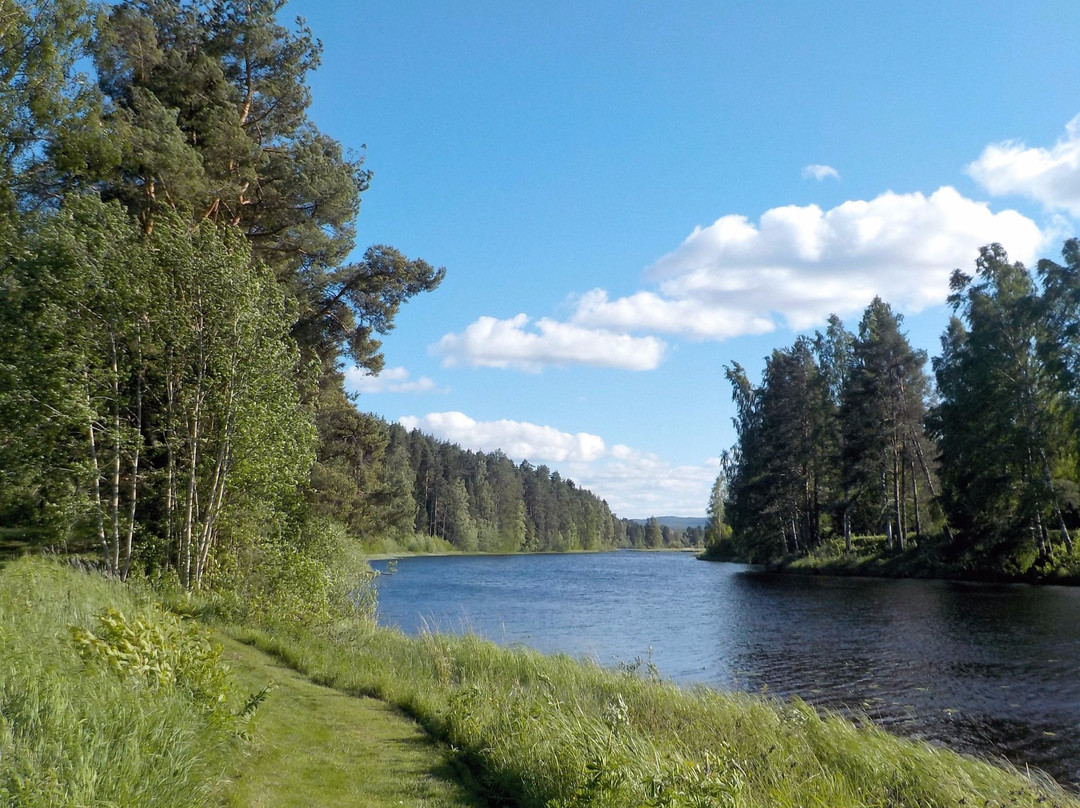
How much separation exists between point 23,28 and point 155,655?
576 inches

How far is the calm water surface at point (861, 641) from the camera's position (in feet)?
44.2

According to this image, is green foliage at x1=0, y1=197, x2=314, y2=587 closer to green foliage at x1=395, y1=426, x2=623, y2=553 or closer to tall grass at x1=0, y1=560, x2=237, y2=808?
tall grass at x1=0, y1=560, x2=237, y2=808

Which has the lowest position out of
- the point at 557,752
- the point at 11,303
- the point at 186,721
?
the point at 557,752

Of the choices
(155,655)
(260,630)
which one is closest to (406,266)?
(260,630)

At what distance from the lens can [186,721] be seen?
5.56m

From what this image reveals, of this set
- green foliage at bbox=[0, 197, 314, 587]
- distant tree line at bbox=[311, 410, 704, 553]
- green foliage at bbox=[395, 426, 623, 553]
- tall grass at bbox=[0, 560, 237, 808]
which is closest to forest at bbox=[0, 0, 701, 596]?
green foliage at bbox=[0, 197, 314, 587]

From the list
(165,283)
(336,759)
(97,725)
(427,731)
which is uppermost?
(165,283)

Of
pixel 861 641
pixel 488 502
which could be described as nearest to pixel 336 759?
pixel 861 641

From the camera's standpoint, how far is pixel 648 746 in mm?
6949

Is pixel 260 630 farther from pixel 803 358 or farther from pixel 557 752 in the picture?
pixel 803 358

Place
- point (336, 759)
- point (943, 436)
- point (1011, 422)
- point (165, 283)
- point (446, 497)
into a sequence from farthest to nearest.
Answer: point (446, 497)
point (943, 436)
point (1011, 422)
point (165, 283)
point (336, 759)

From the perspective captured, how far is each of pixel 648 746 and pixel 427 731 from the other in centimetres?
322

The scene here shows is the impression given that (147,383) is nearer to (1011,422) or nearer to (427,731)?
(427,731)

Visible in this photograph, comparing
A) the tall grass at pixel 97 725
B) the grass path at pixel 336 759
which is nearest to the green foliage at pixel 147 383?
the grass path at pixel 336 759
